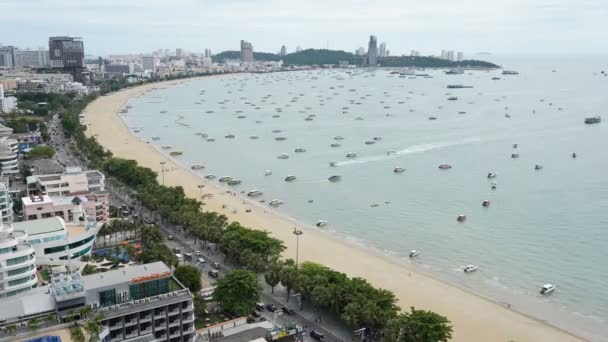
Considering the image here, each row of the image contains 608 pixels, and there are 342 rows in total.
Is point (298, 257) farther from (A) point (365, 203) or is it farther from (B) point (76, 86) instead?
(B) point (76, 86)

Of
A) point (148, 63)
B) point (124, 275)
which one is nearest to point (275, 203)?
point (124, 275)

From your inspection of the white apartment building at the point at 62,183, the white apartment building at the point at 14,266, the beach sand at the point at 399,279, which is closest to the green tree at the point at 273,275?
the beach sand at the point at 399,279

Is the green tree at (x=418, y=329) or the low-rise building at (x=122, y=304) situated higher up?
the low-rise building at (x=122, y=304)

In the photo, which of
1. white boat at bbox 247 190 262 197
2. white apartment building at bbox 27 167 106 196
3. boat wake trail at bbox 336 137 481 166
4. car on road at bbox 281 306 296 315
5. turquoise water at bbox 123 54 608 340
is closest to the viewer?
car on road at bbox 281 306 296 315

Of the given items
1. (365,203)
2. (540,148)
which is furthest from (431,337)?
(540,148)

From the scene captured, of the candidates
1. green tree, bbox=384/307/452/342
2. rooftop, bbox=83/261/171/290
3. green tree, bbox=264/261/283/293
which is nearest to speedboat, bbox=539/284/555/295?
green tree, bbox=384/307/452/342

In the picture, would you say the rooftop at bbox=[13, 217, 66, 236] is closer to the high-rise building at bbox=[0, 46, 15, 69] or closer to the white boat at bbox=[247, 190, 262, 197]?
the white boat at bbox=[247, 190, 262, 197]

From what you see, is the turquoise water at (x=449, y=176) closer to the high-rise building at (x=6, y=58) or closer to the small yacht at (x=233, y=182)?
the small yacht at (x=233, y=182)
